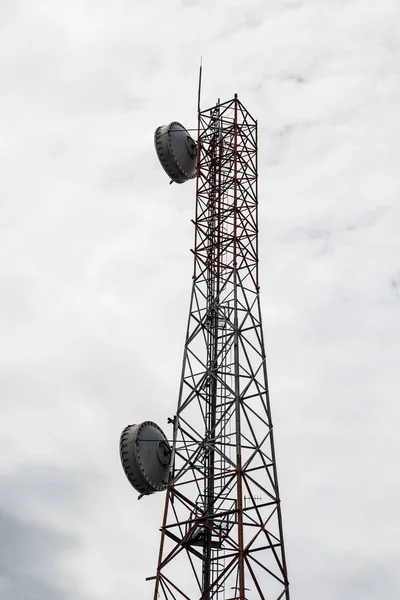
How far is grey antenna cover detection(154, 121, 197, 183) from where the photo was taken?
1649 inches

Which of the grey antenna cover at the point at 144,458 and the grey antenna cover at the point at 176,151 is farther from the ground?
the grey antenna cover at the point at 176,151

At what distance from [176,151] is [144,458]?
661 inches

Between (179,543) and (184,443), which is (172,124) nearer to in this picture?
(184,443)

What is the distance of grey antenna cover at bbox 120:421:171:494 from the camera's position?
3473 centimetres

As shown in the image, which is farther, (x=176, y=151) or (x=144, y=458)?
(x=176, y=151)

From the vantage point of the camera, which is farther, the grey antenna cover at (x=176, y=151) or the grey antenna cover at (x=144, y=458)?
the grey antenna cover at (x=176, y=151)

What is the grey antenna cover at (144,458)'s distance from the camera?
34.7 m

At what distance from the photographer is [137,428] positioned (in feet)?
116

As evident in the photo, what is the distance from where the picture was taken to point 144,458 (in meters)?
35.0

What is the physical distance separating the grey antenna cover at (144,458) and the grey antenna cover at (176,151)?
14149mm

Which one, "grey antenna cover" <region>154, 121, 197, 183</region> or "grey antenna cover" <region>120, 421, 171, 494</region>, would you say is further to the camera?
"grey antenna cover" <region>154, 121, 197, 183</region>

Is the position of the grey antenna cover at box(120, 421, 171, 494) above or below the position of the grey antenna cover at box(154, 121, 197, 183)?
below

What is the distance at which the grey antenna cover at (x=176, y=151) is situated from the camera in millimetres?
41875

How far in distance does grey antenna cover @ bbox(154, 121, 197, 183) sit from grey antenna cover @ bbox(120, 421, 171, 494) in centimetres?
1415
